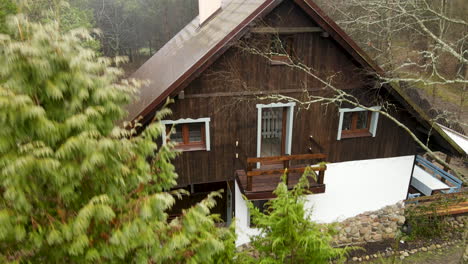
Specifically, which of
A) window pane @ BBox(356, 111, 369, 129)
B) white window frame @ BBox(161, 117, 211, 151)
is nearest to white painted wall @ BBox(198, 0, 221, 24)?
white window frame @ BBox(161, 117, 211, 151)

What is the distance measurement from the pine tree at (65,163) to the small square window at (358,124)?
790 cm

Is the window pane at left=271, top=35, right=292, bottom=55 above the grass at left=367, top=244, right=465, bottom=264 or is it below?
above

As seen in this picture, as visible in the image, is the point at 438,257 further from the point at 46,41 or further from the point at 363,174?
the point at 46,41

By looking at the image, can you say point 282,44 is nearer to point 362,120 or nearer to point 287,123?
point 287,123

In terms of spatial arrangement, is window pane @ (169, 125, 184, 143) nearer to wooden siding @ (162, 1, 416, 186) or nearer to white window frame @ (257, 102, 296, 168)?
wooden siding @ (162, 1, 416, 186)

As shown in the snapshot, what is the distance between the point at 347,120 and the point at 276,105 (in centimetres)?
283

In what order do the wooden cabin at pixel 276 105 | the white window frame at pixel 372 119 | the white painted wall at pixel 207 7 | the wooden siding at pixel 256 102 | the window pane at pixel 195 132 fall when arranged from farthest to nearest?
the white painted wall at pixel 207 7 → the window pane at pixel 195 132 → the white window frame at pixel 372 119 → the wooden siding at pixel 256 102 → the wooden cabin at pixel 276 105

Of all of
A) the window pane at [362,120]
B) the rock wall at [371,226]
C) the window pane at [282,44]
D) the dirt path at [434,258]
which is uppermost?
the window pane at [282,44]

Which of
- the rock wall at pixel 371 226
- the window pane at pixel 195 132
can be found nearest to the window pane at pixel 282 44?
the window pane at pixel 195 132

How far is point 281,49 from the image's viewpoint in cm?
954

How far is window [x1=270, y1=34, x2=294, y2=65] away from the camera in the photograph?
9270 mm

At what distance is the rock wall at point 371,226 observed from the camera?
1095cm

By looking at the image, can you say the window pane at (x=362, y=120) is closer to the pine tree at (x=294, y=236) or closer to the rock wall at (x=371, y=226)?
the rock wall at (x=371, y=226)

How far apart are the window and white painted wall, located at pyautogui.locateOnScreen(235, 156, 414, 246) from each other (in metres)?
3.91
